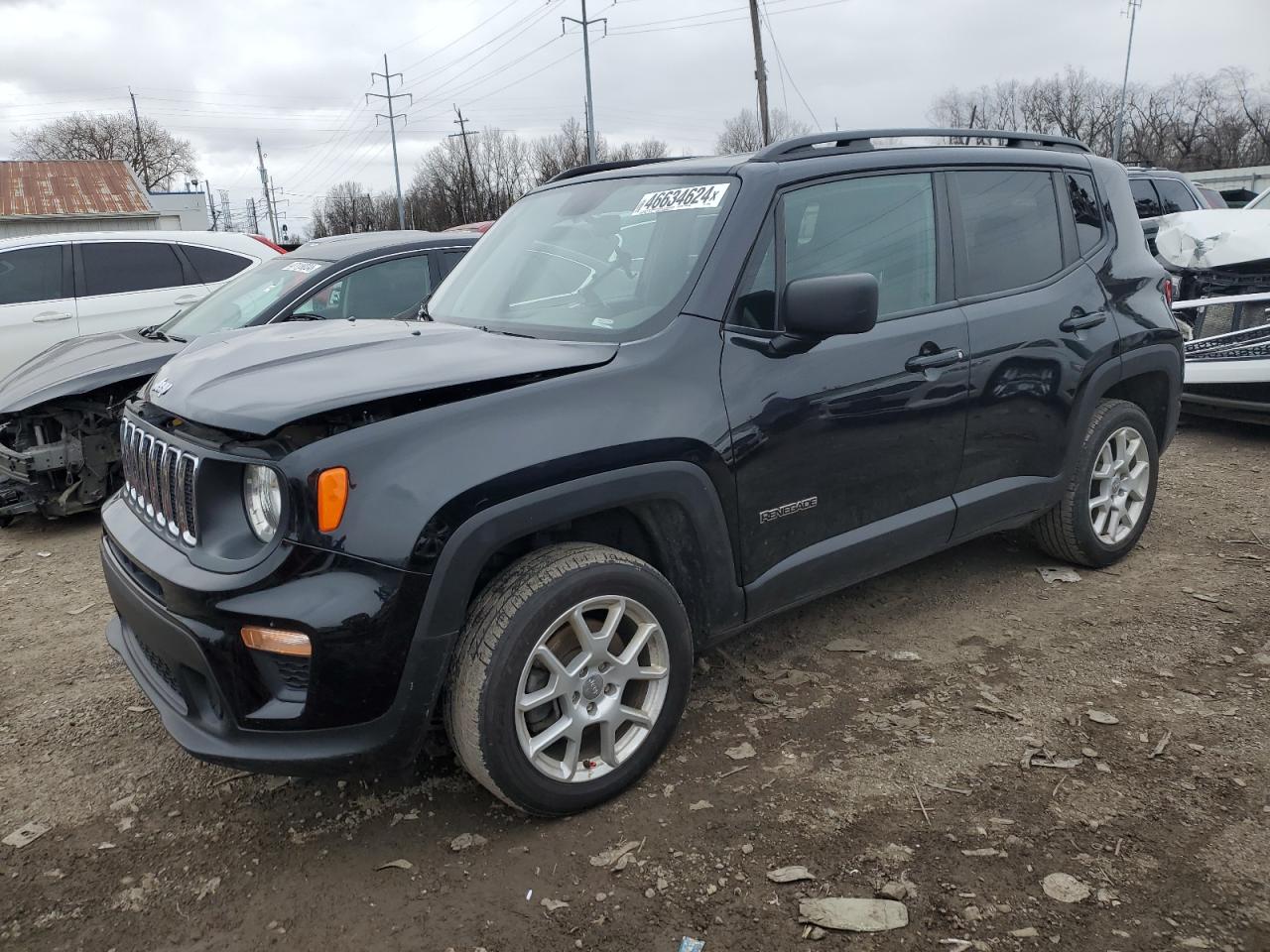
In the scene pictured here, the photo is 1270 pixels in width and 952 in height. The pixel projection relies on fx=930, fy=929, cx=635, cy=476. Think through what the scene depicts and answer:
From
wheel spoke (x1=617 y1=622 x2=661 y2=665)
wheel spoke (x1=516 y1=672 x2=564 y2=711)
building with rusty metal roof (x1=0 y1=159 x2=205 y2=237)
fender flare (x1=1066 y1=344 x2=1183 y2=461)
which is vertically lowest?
wheel spoke (x1=516 y1=672 x2=564 y2=711)

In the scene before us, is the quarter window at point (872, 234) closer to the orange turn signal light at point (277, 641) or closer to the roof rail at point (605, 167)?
the roof rail at point (605, 167)

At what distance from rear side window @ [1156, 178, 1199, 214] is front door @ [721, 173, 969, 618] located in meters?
11.1

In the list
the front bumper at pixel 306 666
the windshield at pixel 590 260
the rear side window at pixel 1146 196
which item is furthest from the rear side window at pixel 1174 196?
the front bumper at pixel 306 666

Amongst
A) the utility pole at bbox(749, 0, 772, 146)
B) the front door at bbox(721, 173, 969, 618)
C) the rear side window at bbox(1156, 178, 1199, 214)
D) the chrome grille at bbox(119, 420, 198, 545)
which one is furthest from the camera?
the utility pole at bbox(749, 0, 772, 146)

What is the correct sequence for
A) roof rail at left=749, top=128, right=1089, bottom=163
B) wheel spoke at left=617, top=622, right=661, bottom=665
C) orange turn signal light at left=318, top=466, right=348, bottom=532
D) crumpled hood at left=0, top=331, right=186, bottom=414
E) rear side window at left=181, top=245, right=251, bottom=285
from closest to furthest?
orange turn signal light at left=318, top=466, right=348, bottom=532 < wheel spoke at left=617, top=622, right=661, bottom=665 < roof rail at left=749, top=128, right=1089, bottom=163 < crumpled hood at left=0, top=331, right=186, bottom=414 < rear side window at left=181, top=245, right=251, bottom=285

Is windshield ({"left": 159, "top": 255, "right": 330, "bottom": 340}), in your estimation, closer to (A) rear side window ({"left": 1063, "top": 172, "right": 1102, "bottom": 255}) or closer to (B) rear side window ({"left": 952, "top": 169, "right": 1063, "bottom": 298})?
(B) rear side window ({"left": 952, "top": 169, "right": 1063, "bottom": 298})

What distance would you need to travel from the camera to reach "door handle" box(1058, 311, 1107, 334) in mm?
3828

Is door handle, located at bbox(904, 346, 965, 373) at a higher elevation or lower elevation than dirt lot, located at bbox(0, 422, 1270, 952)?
higher

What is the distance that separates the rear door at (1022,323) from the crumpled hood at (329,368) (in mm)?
1626

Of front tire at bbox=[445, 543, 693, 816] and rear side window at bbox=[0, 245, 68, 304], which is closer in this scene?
front tire at bbox=[445, 543, 693, 816]

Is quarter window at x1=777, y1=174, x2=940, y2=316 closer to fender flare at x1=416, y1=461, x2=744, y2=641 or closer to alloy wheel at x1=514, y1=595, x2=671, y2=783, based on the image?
fender flare at x1=416, y1=461, x2=744, y2=641

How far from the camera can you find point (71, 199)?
4025cm

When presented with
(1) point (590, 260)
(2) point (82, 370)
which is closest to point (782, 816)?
(1) point (590, 260)

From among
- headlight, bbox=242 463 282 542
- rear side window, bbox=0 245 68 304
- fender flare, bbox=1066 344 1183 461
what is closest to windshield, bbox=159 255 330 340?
rear side window, bbox=0 245 68 304
